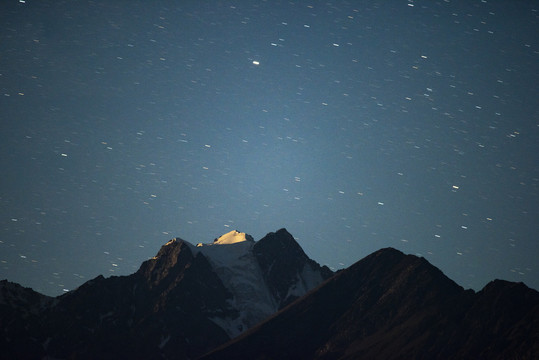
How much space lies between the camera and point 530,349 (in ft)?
654
